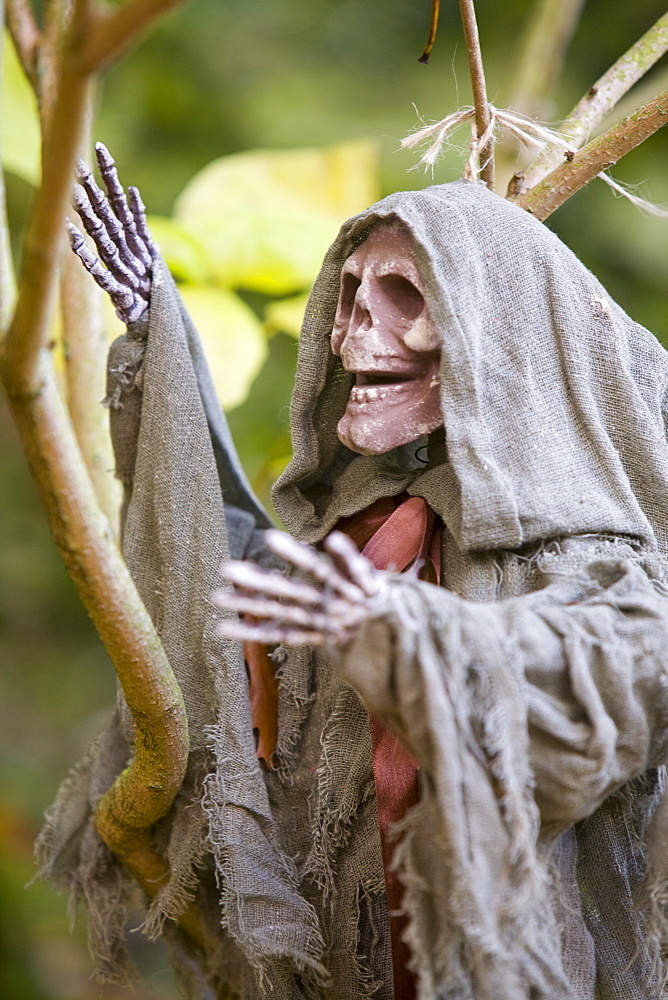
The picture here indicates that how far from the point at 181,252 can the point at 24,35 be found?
244 millimetres

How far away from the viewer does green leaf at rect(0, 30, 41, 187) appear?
1017mm

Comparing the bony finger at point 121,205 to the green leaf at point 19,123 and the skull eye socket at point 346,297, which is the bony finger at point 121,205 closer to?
the skull eye socket at point 346,297

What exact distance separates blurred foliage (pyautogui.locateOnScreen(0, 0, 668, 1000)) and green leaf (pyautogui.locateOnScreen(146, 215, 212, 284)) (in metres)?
0.38

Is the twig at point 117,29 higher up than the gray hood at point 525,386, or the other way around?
the twig at point 117,29

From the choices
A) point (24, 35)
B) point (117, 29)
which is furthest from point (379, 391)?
point (24, 35)

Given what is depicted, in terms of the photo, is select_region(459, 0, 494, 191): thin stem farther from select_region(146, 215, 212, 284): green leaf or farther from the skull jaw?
select_region(146, 215, 212, 284): green leaf

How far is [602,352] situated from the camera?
2.16 ft

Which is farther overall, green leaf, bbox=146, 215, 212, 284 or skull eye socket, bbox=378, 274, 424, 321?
green leaf, bbox=146, 215, 212, 284

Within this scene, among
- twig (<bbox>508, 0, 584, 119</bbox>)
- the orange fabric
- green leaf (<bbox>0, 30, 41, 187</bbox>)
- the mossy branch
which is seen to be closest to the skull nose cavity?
the orange fabric

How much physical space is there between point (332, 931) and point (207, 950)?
0.17 m

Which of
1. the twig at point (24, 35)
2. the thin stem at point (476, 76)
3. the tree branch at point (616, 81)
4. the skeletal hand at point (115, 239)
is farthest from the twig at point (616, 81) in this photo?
the twig at point (24, 35)

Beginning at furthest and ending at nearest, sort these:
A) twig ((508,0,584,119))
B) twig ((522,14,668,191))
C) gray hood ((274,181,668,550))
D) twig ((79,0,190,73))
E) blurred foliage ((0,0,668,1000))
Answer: blurred foliage ((0,0,668,1000))
twig ((508,0,584,119))
twig ((522,14,668,191))
gray hood ((274,181,668,550))
twig ((79,0,190,73))

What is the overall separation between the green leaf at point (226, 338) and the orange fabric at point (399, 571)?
0.28m

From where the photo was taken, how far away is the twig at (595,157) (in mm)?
759
